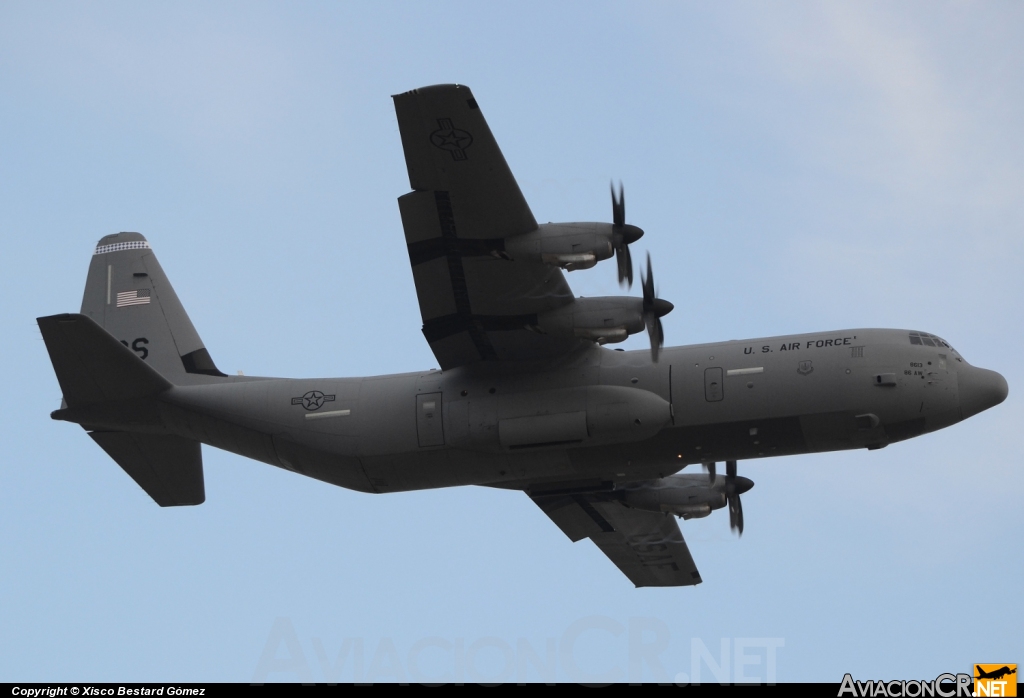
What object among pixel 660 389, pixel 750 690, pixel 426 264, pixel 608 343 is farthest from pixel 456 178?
pixel 750 690

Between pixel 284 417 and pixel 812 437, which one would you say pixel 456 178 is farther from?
pixel 812 437

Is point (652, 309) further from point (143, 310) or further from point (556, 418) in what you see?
point (143, 310)

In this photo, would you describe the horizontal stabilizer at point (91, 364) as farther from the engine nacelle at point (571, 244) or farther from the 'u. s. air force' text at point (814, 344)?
the 'u. s. air force' text at point (814, 344)

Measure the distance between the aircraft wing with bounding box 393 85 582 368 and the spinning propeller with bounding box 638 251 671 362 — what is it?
1.46m

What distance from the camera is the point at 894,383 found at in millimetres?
23266

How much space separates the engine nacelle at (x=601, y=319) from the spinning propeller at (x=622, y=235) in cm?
63

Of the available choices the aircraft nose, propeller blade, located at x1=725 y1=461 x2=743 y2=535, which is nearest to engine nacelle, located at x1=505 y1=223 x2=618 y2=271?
the aircraft nose

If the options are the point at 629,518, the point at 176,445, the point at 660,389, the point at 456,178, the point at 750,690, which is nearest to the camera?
the point at 750,690

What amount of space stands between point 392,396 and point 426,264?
3.01 m

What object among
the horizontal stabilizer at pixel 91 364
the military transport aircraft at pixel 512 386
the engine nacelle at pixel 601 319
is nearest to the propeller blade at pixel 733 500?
the military transport aircraft at pixel 512 386

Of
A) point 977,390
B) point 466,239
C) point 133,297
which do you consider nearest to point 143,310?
point 133,297

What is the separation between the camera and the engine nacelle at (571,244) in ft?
71.8

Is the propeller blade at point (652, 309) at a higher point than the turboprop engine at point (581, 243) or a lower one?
lower

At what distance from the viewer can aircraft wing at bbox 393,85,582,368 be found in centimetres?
2180
